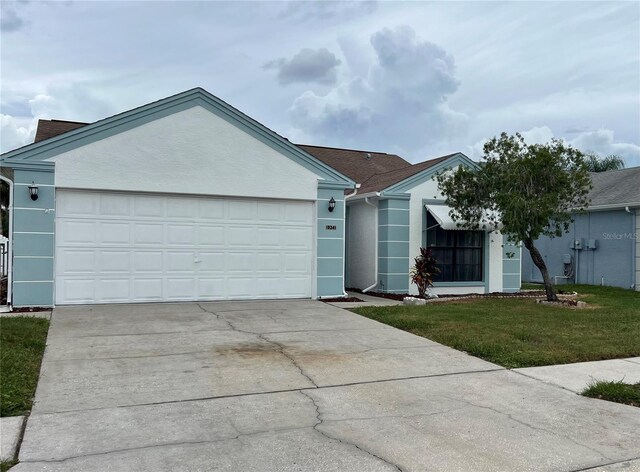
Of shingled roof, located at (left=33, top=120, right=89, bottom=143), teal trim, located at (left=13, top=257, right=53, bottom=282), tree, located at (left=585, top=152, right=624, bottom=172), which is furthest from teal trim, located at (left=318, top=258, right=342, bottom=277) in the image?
tree, located at (left=585, top=152, right=624, bottom=172)

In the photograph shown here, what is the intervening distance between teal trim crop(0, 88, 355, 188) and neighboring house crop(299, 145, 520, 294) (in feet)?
6.74

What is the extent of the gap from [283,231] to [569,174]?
23.1 feet

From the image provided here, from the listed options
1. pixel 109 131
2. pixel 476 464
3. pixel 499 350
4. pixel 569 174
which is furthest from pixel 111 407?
pixel 569 174

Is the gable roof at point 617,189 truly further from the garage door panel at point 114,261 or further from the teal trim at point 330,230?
the garage door panel at point 114,261

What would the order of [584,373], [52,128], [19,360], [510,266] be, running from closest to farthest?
[19,360] < [584,373] < [52,128] < [510,266]

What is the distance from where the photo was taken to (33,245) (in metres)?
10.9

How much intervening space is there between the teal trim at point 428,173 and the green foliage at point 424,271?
1.88m

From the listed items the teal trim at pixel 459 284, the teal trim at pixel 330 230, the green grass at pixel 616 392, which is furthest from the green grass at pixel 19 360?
the teal trim at pixel 459 284

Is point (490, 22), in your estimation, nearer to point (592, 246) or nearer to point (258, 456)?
point (592, 246)

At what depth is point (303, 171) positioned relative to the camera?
43.4 feet

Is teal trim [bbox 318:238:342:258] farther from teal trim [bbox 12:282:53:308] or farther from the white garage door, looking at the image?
teal trim [bbox 12:282:53:308]

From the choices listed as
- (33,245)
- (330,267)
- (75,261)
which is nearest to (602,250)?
(330,267)

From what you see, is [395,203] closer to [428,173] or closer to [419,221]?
[419,221]

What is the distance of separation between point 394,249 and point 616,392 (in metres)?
9.30
